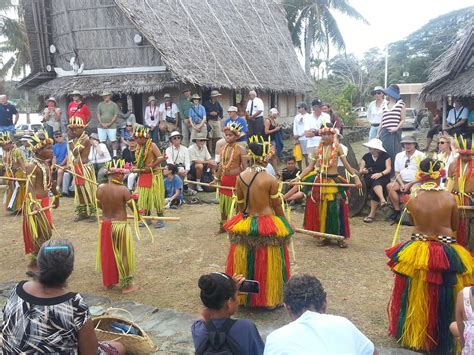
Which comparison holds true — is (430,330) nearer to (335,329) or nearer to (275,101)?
(335,329)

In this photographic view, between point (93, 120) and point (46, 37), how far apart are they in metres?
3.07

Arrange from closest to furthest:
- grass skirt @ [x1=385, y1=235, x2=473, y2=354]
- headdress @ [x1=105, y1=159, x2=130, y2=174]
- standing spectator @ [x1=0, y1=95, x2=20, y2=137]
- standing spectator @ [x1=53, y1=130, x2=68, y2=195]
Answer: grass skirt @ [x1=385, y1=235, x2=473, y2=354] → headdress @ [x1=105, y1=159, x2=130, y2=174] → standing spectator @ [x1=53, y1=130, x2=68, y2=195] → standing spectator @ [x1=0, y1=95, x2=20, y2=137]

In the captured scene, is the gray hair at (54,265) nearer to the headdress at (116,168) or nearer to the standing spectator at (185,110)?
the headdress at (116,168)

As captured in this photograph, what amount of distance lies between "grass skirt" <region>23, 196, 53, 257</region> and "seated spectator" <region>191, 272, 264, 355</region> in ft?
12.6

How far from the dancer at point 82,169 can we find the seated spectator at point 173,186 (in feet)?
5.07

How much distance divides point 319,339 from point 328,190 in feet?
14.6

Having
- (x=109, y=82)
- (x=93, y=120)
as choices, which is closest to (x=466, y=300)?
(x=109, y=82)

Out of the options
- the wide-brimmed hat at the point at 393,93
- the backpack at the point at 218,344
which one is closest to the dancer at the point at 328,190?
the wide-brimmed hat at the point at 393,93

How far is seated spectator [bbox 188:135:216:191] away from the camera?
1021 centimetres

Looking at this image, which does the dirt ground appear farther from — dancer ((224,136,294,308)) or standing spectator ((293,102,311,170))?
standing spectator ((293,102,311,170))

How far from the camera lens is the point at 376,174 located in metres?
7.94

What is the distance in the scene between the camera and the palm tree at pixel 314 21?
2622cm

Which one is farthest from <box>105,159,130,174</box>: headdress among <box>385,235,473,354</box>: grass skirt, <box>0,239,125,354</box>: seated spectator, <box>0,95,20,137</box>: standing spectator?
<box>0,95,20,137</box>: standing spectator

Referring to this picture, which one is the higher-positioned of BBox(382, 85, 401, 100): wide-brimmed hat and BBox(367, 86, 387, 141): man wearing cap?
BBox(382, 85, 401, 100): wide-brimmed hat
